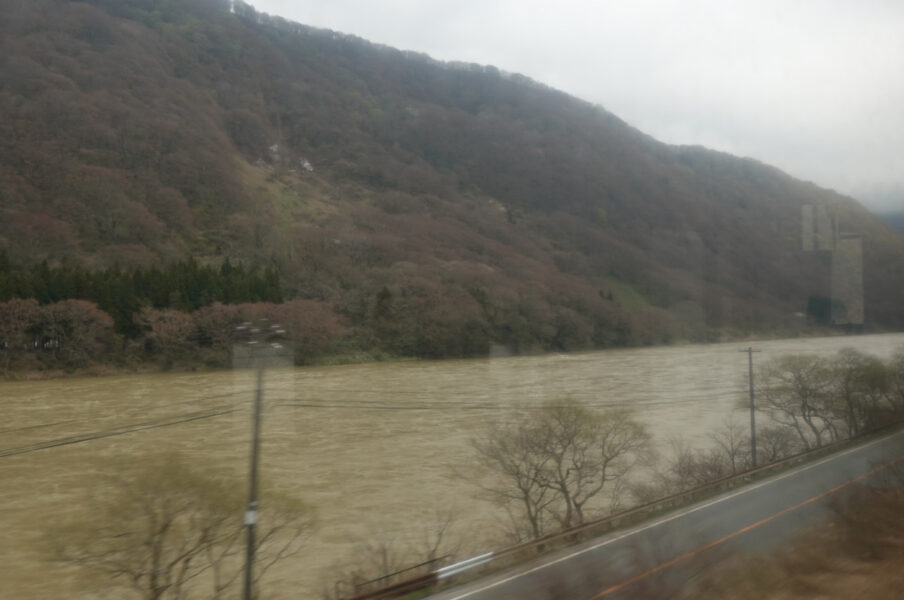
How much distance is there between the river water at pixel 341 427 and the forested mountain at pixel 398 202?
3.58 m

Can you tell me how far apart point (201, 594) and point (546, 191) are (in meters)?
52.7

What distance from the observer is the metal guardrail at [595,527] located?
25.4ft

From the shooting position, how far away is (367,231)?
4959 centimetres

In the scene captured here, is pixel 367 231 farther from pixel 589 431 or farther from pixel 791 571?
pixel 791 571

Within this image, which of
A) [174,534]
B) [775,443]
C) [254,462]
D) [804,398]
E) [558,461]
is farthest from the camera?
[804,398]

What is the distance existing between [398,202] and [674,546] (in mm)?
55205

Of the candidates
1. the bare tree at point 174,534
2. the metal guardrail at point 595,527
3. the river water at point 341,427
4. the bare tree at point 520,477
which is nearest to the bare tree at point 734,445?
the river water at point 341,427

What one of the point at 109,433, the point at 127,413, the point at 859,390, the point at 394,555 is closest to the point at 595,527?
the point at 394,555

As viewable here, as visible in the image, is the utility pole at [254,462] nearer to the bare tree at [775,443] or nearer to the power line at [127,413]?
the power line at [127,413]

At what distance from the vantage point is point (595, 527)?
35.5 feet

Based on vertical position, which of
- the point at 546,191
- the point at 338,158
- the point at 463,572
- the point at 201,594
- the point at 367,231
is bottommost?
the point at 201,594

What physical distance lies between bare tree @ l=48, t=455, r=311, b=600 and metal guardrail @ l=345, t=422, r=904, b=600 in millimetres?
3003

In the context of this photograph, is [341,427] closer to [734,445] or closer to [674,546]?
[734,445]

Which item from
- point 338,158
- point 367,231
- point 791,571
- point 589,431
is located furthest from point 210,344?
point 338,158
